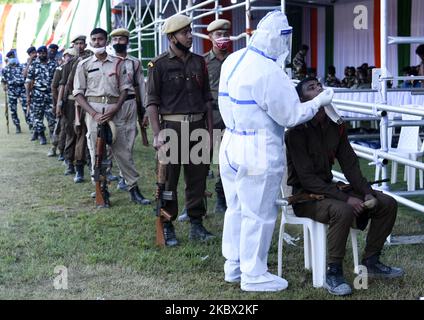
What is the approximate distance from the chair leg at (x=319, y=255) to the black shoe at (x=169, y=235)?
1498 millimetres

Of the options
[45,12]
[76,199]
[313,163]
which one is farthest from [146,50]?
[313,163]

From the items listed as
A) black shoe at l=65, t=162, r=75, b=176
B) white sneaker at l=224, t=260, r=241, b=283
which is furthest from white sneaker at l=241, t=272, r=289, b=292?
black shoe at l=65, t=162, r=75, b=176

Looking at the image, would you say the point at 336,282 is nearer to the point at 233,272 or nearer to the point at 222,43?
the point at 233,272

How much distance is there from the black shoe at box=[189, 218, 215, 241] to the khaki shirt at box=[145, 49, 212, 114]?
3.08 feet

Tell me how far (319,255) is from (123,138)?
3.54m

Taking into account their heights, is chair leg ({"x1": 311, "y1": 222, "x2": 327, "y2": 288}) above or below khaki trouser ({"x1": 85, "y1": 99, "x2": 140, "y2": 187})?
below

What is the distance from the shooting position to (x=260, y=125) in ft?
14.1

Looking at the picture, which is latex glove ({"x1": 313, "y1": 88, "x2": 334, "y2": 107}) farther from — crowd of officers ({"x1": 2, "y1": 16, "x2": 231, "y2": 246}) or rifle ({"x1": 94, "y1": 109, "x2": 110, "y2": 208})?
rifle ({"x1": 94, "y1": 109, "x2": 110, "y2": 208})

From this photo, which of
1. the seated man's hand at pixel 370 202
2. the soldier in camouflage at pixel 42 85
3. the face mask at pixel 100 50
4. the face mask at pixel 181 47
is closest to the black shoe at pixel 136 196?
the face mask at pixel 100 50

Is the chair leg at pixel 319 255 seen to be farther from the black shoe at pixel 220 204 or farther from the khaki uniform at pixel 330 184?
the black shoe at pixel 220 204

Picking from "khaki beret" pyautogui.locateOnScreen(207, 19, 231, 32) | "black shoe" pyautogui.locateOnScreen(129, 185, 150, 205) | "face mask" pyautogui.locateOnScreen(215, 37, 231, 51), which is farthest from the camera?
"black shoe" pyautogui.locateOnScreen(129, 185, 150, 205)

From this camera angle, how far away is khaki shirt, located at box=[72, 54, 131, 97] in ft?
24.0

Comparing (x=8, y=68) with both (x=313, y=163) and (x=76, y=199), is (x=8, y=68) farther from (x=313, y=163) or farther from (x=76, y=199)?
(x=313, y=163)

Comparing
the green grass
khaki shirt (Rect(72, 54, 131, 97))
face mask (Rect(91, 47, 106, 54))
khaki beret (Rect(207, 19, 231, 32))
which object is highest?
khaki beret (Rect(207, 19, 231, 32))
